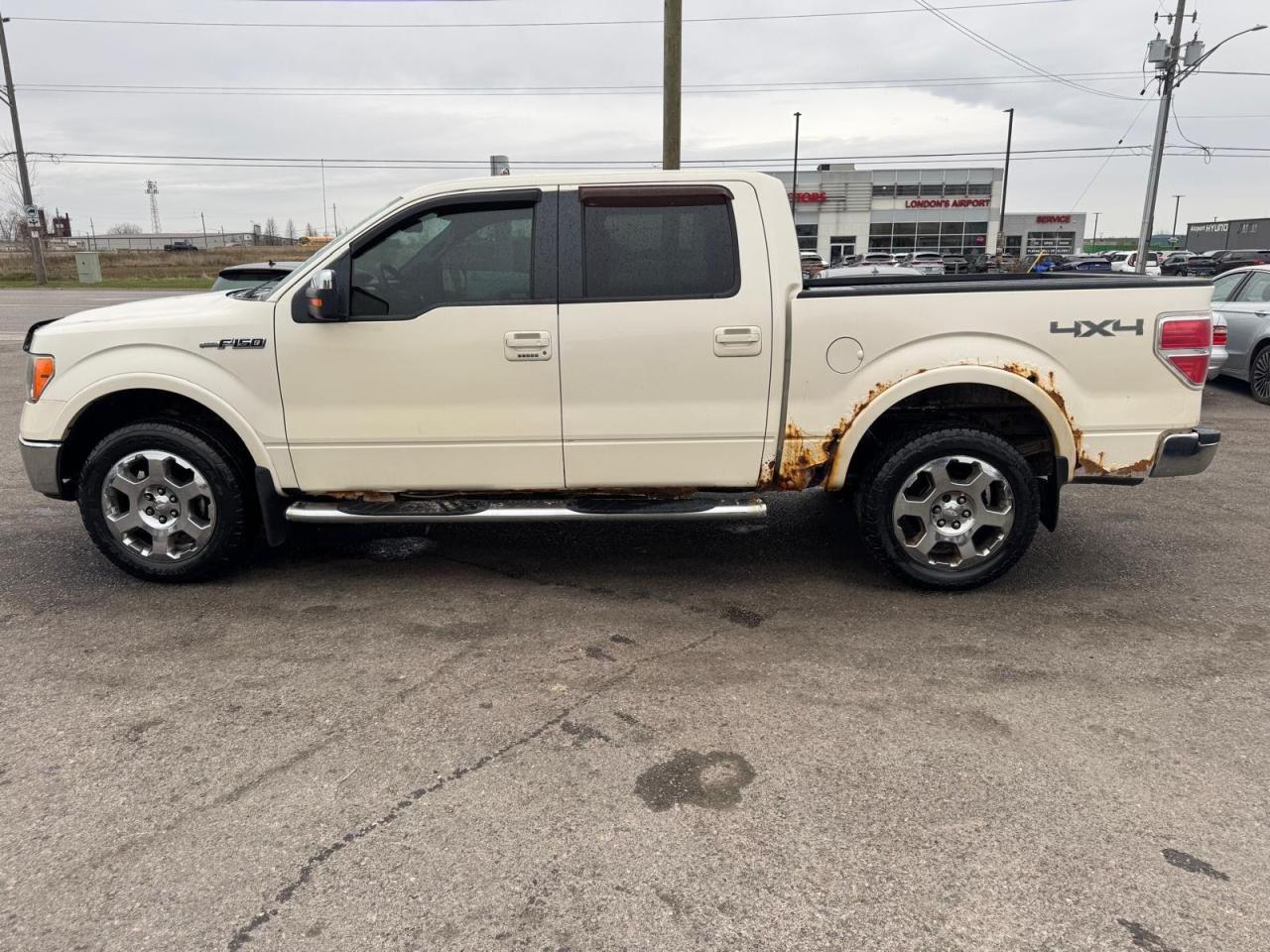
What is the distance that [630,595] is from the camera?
4.76m

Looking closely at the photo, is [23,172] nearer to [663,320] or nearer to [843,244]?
[663,320]

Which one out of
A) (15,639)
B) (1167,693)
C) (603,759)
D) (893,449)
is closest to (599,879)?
(603,759)

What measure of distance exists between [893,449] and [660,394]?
1.24 meters

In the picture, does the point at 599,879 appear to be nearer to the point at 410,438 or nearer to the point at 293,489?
the point at 410,438

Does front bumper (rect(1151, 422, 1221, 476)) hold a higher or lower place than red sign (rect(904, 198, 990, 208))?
lower

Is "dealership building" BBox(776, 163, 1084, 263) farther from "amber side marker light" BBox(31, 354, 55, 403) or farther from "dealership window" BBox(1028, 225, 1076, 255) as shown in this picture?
"amber side marker light" BBox(31, 354, 55, 403)

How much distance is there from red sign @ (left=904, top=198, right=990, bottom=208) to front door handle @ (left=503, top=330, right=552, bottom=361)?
6540 centimetres

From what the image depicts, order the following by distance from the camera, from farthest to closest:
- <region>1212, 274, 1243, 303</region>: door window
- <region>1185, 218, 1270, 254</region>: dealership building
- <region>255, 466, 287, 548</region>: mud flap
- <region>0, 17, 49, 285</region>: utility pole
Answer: <region>1185, 218, 1270, 254</region>: dealership building, <region>0, 17, 49, 285</region>: utility pole, <region>1212, 274, 1243, 303</region>: door window, <region>255, 466, 287, 548</region>: mud flap

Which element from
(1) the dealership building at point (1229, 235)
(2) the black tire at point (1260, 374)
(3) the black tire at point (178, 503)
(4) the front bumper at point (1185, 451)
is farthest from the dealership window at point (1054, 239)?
(3) the black tire at point (178, 503)

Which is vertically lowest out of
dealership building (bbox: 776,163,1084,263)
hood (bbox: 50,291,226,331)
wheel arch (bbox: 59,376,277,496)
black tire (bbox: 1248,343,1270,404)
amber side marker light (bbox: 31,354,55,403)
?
black tire (bbox: 1248,343,1270,404)

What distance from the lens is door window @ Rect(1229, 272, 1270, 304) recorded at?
1089 centimetres

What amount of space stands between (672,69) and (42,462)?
31.8 ft

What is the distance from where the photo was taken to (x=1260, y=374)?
427 inches

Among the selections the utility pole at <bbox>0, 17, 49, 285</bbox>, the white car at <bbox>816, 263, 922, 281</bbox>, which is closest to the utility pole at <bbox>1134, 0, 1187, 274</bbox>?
the white car at <bbox>816, 263, 922, 281</bbox>
